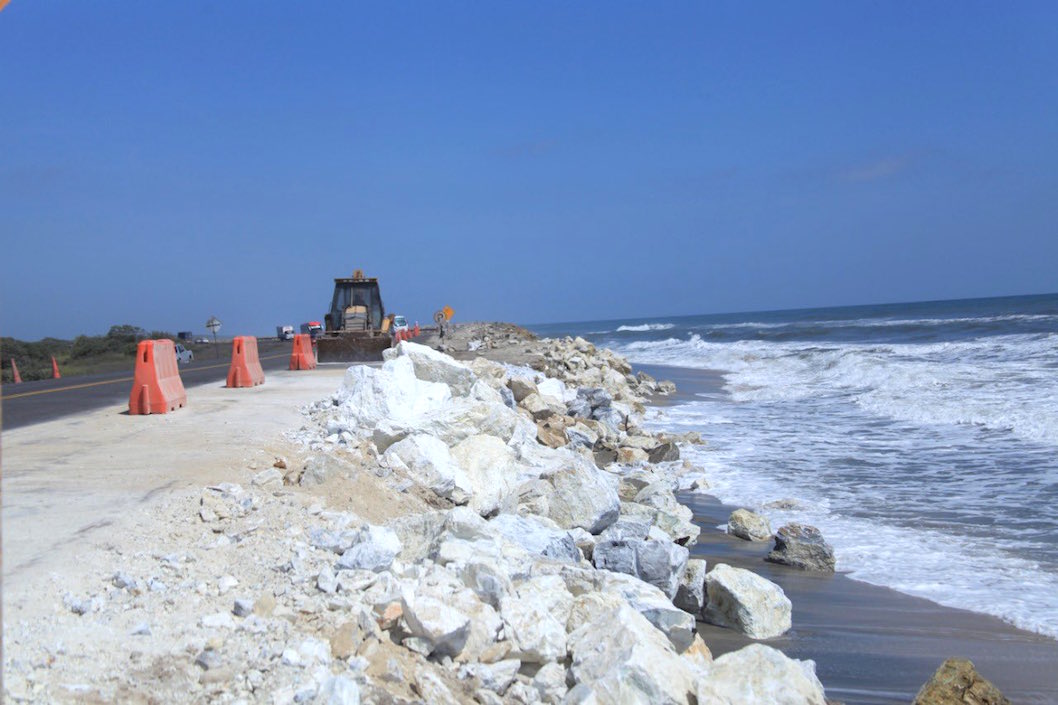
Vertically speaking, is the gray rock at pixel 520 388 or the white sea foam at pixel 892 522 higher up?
the gray rock at pixel 520 388

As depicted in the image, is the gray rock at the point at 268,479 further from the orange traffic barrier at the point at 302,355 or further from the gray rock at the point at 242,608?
the orange traffic barrier at the point at 302,355

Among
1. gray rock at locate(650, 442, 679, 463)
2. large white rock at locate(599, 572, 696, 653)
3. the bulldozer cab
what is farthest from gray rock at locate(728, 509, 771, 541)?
the bulldozer cab

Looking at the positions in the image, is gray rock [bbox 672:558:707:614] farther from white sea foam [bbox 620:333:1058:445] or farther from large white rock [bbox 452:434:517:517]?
white sea foam [bbox 620:333:1058:445]

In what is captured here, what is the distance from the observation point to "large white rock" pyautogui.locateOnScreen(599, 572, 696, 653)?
5.29m

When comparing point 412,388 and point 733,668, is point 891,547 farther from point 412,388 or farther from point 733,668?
point 412,388

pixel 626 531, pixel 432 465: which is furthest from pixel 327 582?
pixel 432 465

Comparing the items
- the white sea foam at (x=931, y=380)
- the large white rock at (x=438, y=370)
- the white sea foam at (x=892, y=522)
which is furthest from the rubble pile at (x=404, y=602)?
the white sea foam at (x=931, y=380)

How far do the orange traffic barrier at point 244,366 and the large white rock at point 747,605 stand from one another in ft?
36.9

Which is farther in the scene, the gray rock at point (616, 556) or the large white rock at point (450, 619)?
the gray rock at point (616, 556)

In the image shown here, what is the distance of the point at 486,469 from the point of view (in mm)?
8641

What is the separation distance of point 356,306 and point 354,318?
1.51ft

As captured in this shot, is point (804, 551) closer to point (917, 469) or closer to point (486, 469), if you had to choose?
point (486, 469)

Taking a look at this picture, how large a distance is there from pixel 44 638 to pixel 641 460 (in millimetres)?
9562

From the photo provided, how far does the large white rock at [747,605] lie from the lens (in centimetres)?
600
